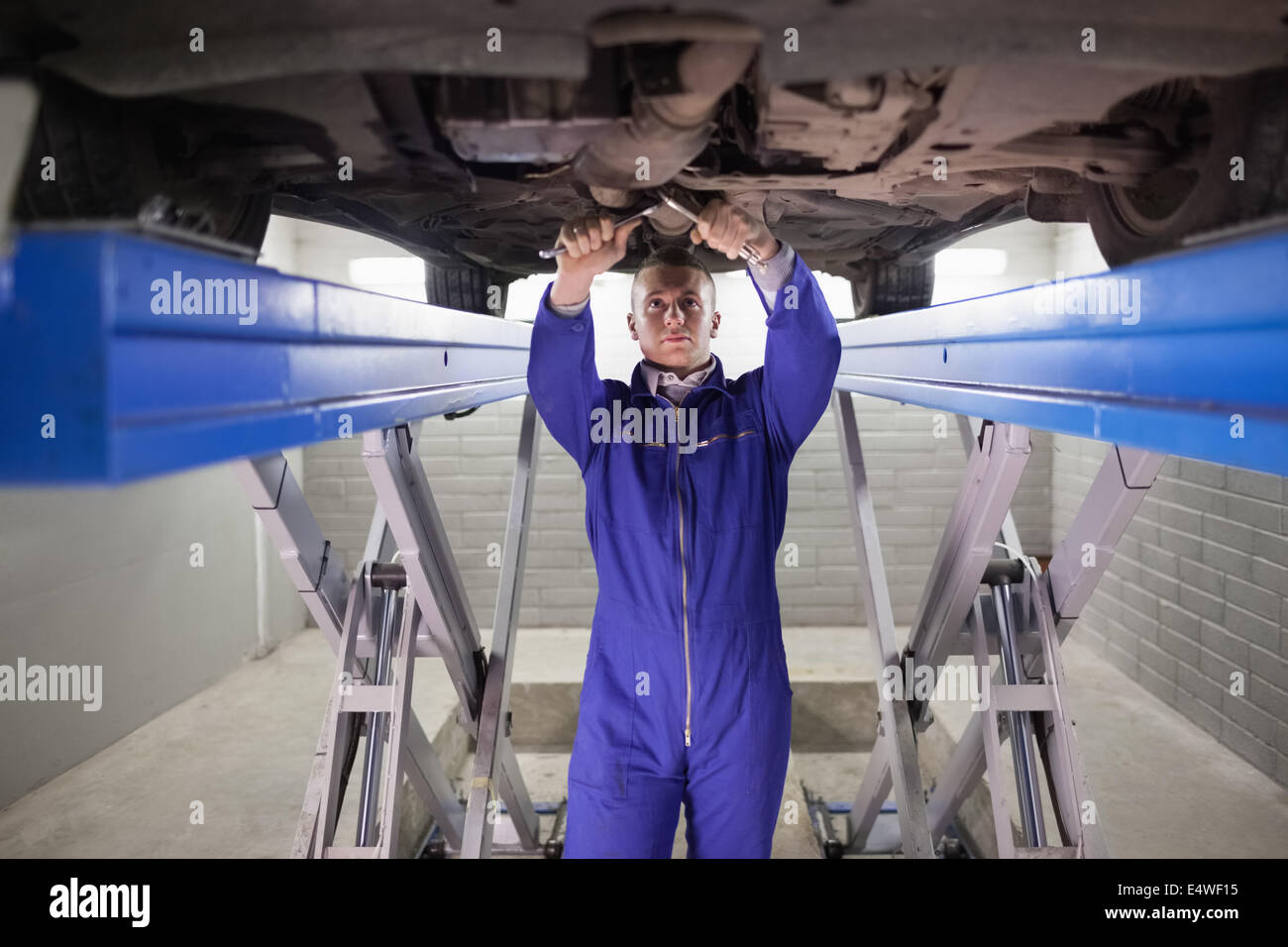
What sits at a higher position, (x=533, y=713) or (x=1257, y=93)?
(x=1257, y=93)

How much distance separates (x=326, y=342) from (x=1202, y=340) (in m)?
0.98

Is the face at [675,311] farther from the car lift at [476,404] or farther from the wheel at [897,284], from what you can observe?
the wheel at [897,284]

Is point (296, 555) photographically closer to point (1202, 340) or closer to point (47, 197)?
point (47, 197)

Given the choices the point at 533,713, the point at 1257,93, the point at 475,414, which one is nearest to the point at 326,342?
the point at 1257,93

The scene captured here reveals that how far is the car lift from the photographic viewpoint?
62 centimetres

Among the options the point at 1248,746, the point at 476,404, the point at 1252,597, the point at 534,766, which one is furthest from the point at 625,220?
the point at 534,766

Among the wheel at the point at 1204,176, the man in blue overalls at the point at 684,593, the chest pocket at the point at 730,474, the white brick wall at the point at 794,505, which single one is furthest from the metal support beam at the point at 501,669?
the white brick wall at the point at 794,505

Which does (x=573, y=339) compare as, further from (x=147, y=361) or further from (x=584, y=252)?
(x=147, y=361)

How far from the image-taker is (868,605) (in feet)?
7.72

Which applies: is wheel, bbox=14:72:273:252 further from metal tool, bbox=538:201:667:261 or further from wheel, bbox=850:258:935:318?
wheel, bbox=850:258:935:318

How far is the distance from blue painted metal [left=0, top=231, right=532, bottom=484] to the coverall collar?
845 millimetres

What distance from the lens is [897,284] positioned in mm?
2713

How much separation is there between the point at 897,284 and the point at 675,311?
1.32 meters

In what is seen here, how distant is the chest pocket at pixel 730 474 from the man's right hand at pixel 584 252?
42 cm
